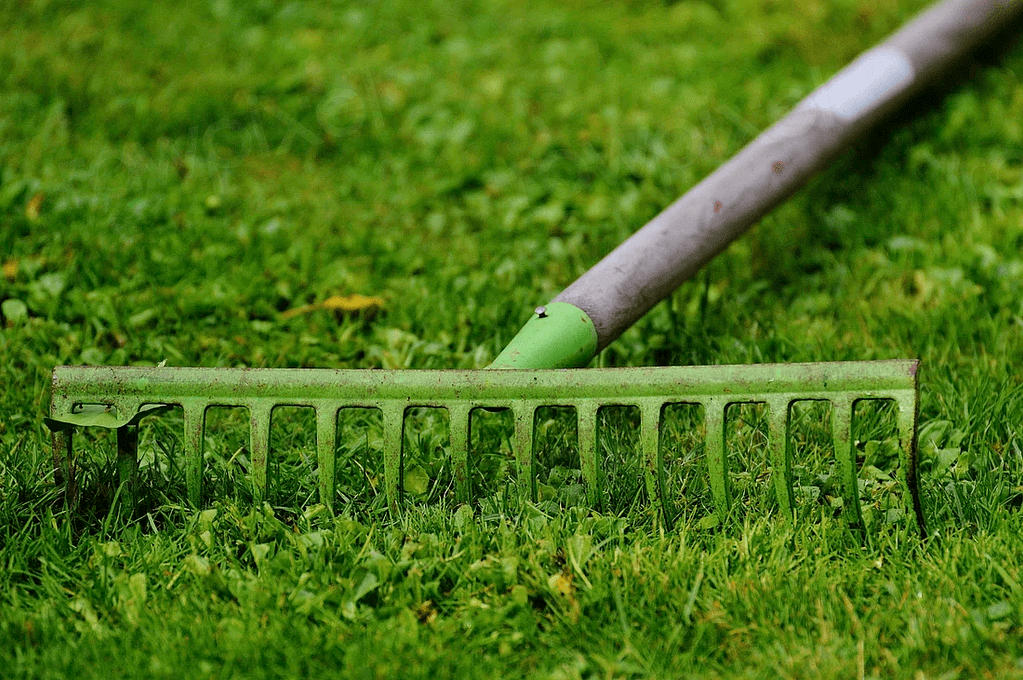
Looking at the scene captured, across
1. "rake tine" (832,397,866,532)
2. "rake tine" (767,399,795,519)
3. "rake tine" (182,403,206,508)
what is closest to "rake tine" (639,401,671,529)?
"rake tine" (767,399,795,519)

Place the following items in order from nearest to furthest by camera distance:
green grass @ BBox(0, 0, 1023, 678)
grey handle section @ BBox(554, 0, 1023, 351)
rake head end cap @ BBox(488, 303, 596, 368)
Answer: green grass @ BBox(0, 0, 1023, 678) < rake head end cap @ BBox(488, 303, 596, 368) < grey handle section @ BBox(554, 0, 1023, 351)

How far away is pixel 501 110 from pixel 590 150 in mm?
420

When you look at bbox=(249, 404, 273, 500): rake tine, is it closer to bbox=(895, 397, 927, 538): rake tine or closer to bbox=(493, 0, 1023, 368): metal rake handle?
bbox=(493, 0, 1023, 368): metal rake handle

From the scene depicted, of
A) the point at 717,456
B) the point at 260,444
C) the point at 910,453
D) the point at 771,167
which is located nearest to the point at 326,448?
the point at 260,444

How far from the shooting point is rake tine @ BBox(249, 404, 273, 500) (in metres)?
1.74

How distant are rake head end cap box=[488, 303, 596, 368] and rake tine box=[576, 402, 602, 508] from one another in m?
0.18

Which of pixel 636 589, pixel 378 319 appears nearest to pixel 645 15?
pixel 378 319

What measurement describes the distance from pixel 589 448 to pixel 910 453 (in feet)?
1.87

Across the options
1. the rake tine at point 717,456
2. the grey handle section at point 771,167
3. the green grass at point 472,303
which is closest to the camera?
the green grass at point 472,303

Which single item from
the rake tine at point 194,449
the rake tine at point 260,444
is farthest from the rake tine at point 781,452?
the rake tine at point 194,449

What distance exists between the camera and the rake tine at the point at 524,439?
1724 millimetres

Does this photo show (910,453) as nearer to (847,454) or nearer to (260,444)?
(847,454)

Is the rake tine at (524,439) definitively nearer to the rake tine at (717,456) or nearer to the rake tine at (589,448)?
the rake tine at (589,448)

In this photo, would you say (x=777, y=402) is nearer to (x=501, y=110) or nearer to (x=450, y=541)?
(x=450, y=541)
